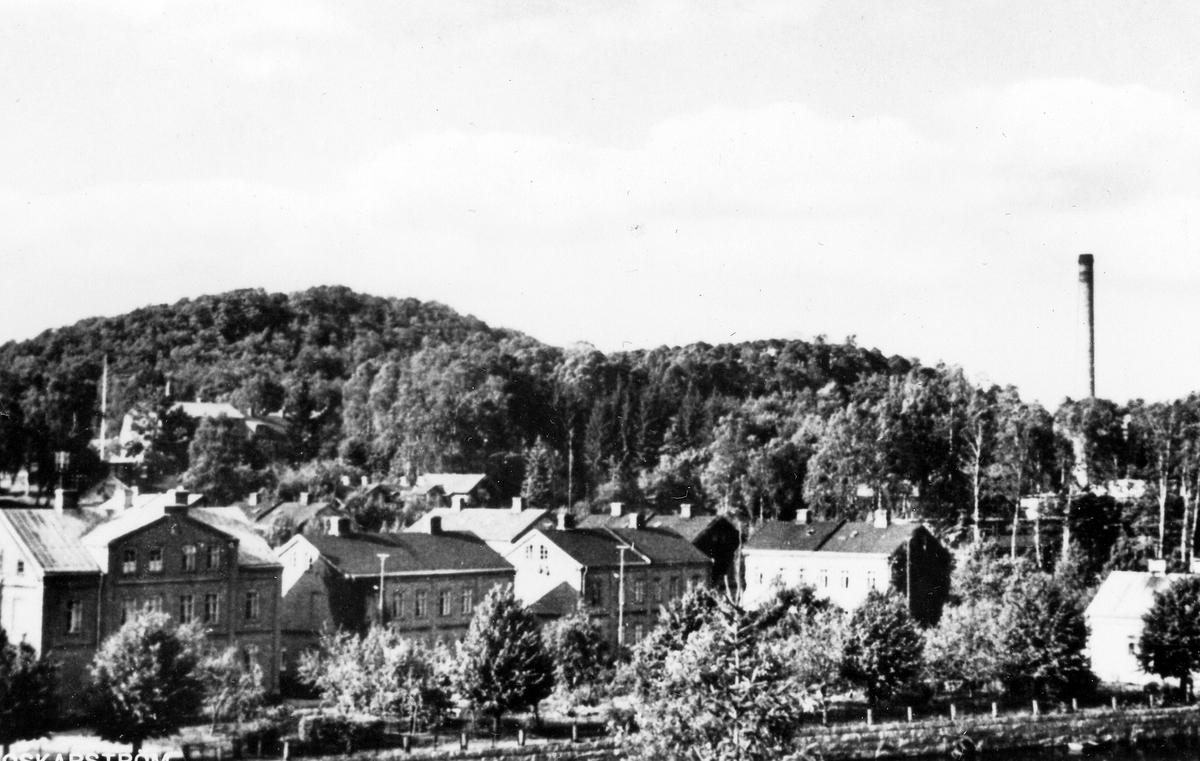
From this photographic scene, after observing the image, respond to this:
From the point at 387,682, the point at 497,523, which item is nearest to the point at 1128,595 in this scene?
the point at 497,523

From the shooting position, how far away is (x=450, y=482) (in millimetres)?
100688

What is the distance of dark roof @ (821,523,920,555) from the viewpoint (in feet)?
245

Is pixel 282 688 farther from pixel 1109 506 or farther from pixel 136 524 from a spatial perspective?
pixel 1109 506

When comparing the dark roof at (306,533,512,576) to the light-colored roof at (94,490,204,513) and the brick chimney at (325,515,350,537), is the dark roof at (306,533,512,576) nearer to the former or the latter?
the brick chimney at (325,515,350,537)

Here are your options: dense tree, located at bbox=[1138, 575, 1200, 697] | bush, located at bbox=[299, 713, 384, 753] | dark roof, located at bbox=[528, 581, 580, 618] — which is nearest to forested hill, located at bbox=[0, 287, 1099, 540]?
dense tree, located at bbox=[1138, 575, 1200, 697]

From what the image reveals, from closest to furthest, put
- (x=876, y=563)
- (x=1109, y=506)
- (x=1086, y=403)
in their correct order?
(x=876, y=563), (x=1109, y=506), (x=1086, y=403)

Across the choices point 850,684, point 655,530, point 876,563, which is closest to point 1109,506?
point 876,563

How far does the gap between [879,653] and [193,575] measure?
26.5 meters

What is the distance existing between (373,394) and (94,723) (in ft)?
242

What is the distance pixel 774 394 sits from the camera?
120m

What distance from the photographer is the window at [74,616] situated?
1884 inches

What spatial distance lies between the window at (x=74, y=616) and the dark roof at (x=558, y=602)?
68.6 ft

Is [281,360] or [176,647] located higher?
[281,360]

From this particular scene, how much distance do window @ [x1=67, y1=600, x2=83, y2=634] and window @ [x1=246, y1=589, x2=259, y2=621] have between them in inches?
268
